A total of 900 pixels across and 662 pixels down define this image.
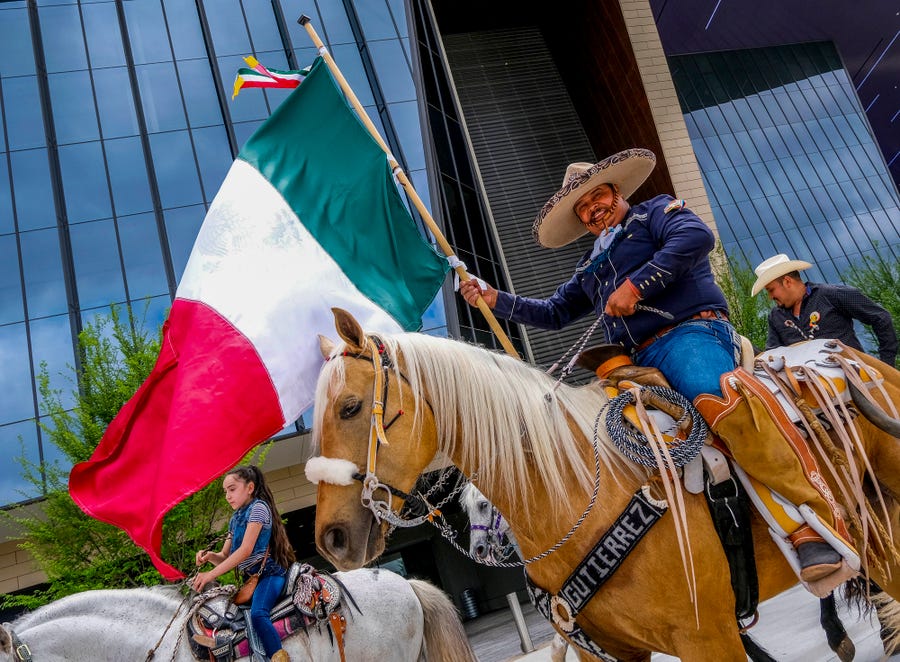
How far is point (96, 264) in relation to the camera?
14148 millimetres

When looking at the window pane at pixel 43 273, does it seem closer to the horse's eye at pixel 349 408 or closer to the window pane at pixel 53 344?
the window pane at pixel 53 344

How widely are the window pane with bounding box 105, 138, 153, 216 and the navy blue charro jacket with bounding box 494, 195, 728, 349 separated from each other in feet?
47.3

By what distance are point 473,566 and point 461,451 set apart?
16.9m

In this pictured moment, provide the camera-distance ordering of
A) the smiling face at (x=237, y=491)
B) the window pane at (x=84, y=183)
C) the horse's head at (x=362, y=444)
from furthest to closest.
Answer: the window pane at (x=84, y=183), the smiling face at (x=237, y=491), the horse's head at (x=362, y=444)

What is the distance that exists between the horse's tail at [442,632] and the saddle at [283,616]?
0.63 metres

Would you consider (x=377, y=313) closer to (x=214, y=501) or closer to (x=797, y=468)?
(x=797, y=468)

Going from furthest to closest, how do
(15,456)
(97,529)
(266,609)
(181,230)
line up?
(181,230) → (15,456) → (97,529) → (266,609)

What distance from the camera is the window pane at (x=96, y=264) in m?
14.0

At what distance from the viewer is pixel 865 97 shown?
3675 centimetres

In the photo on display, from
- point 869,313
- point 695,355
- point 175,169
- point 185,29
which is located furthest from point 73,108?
point 695,355

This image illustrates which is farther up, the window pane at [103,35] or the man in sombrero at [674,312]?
the window pane at [103,35]

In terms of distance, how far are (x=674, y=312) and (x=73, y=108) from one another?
1709cm

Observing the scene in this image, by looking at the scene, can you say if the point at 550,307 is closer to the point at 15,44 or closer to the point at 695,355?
the point at 695,355

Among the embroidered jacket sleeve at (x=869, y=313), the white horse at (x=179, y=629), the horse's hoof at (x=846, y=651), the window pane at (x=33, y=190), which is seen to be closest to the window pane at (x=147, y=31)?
the window pane at (x=33, y=190)
